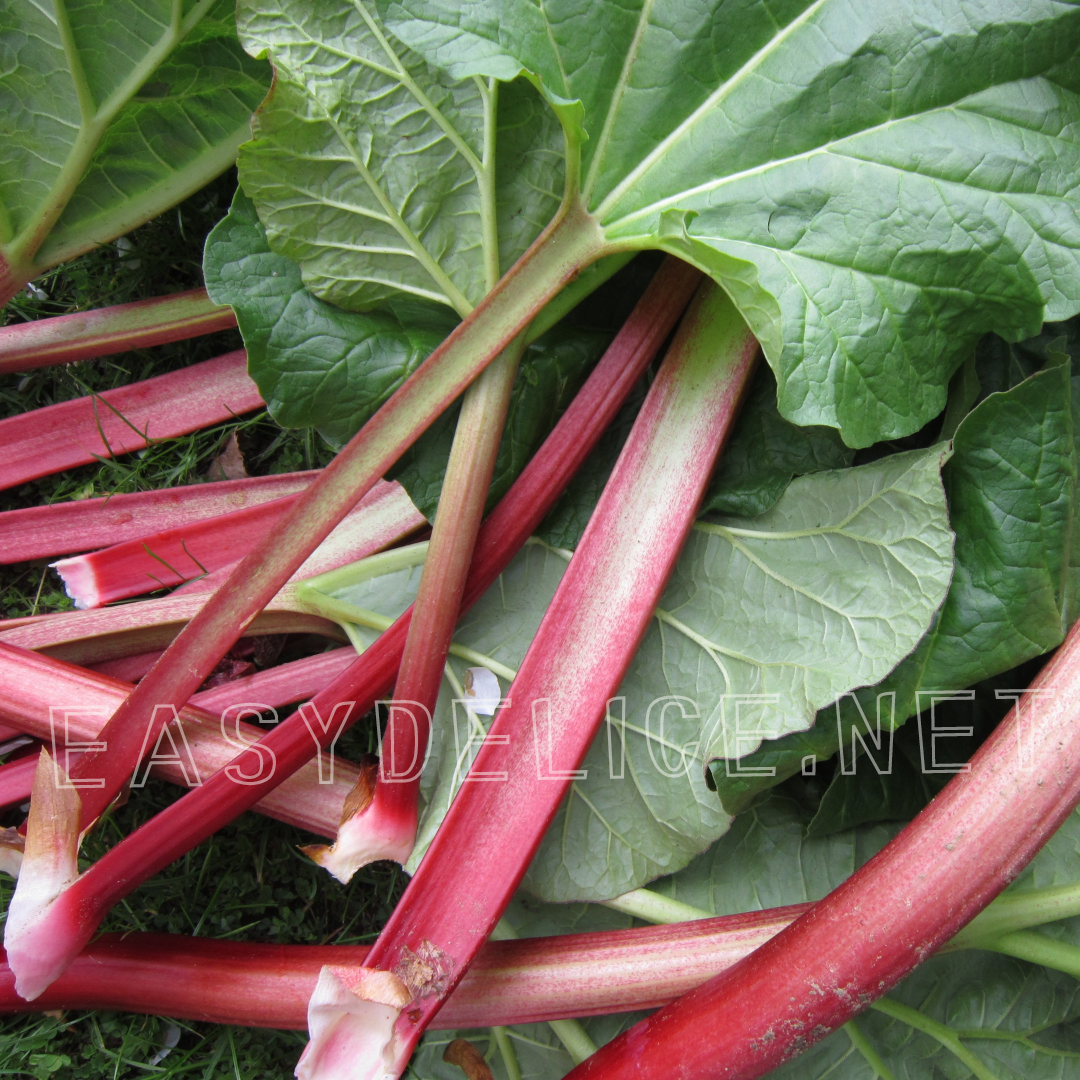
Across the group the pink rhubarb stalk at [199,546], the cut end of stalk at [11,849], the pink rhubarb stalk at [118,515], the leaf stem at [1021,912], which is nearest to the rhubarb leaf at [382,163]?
the pink rhubarb stalk at [199,546]

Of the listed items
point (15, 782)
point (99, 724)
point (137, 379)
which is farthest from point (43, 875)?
point (137, 379)

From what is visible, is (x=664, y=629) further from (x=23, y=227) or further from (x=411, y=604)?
(x=23, y=227)

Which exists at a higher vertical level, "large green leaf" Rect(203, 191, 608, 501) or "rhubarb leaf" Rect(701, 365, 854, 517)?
"large green leaf" Rect(203, 191, 608, 501)

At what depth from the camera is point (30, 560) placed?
1.68 metres

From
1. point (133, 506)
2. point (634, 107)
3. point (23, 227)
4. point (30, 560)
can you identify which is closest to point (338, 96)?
point (634, 107)

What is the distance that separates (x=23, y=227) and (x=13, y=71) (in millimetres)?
251

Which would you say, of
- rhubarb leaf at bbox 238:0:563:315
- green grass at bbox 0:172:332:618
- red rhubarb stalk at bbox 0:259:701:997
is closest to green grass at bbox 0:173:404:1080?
green grass at bbox 0:172:332:618

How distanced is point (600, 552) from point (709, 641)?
0.70 ft

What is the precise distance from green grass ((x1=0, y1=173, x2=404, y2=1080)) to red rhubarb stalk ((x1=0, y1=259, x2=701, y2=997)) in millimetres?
289

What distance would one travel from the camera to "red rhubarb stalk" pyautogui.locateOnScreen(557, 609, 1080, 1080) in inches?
44.4

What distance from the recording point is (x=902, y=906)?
114cm

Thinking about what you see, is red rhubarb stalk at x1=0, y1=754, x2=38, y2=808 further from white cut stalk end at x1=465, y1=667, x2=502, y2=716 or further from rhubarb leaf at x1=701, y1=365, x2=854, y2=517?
rhubarb leaf at x1=701, y1=365, x2=854, y2=517

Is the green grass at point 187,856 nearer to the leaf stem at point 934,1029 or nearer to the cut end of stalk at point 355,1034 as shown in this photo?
the cut end of stalk at point 355,1034

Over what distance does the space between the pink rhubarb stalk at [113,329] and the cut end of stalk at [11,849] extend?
2.80ft
